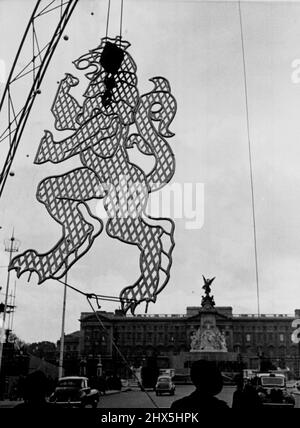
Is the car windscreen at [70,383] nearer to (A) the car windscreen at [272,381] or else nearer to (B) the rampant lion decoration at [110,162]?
(A) the car windscreen at [272,381]

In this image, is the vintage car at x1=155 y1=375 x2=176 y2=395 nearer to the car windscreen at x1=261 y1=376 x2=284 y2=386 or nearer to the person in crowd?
the car windscreen at x1=261 y1=376 x2=284 y2=386

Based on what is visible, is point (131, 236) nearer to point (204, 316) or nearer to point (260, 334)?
point (204, 316)

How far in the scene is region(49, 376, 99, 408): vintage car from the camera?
11.5 m

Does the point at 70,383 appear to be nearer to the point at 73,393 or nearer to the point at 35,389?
the point at 73,393

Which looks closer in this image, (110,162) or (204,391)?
(204,391)

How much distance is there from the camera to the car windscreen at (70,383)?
39.6ft

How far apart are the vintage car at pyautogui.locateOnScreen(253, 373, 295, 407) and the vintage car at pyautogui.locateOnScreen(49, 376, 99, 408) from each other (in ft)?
14.5

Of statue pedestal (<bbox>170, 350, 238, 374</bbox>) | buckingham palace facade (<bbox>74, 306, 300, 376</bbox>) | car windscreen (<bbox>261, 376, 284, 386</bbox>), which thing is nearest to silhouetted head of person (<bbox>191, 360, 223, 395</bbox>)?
car windscreen (<bbox>261, 376, 284, 386</bbox>)

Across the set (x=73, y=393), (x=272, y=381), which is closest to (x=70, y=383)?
(x=73, y=393)

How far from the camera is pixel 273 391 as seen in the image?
12094 millimetres

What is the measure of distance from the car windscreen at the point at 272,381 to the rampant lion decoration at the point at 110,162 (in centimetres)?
1111

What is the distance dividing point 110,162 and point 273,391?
31.8 feet
